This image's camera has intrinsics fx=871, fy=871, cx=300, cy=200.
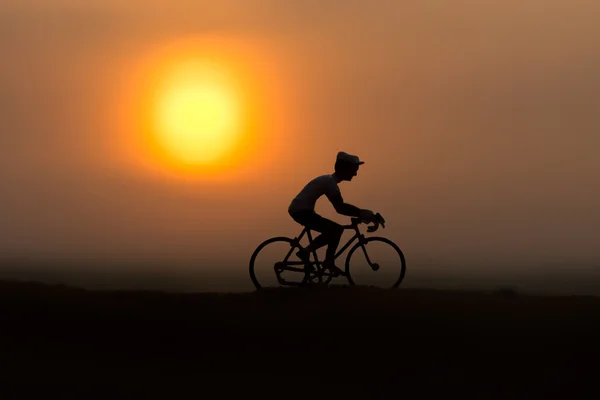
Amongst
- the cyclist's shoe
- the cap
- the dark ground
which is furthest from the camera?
the cyclist's shoe

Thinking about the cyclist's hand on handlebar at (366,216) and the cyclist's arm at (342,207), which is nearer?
the cyclist's arm at (342,207)

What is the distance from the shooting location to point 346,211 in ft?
56.3

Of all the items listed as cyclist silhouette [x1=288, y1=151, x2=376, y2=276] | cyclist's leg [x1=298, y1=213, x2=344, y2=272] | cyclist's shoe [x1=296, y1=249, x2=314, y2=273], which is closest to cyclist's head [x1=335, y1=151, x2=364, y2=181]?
cyclist silhouette [x1=288, y1=151, x2=376, y2=276]

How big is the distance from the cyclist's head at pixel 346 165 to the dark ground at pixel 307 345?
7.25ft

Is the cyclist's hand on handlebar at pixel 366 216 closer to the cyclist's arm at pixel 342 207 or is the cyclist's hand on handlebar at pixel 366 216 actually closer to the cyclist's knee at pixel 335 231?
the cyclist's arm at pixel 342 207

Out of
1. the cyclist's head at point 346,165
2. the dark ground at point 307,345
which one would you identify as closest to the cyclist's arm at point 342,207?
the cyclist's head at point 346,165

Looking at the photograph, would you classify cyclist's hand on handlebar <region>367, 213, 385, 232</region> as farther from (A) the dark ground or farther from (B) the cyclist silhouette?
(A) the dark ground

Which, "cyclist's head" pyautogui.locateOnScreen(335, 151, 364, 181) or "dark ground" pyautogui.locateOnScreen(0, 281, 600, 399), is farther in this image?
"cyclist's head" pyautogui.locateOnScreen(335, 151, 364, 181)

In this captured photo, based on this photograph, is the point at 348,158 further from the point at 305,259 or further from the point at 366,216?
the point at 305,259

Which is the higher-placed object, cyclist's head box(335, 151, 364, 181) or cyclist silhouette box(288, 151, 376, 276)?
cyclist's head box(335, 151, 364, 181)

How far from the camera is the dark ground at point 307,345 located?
11.5 metres

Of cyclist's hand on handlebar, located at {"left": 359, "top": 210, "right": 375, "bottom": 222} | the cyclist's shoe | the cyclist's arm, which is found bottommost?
the cyclist's shoe

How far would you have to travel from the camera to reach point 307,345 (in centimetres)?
1312

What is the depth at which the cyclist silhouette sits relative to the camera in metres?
17.0
